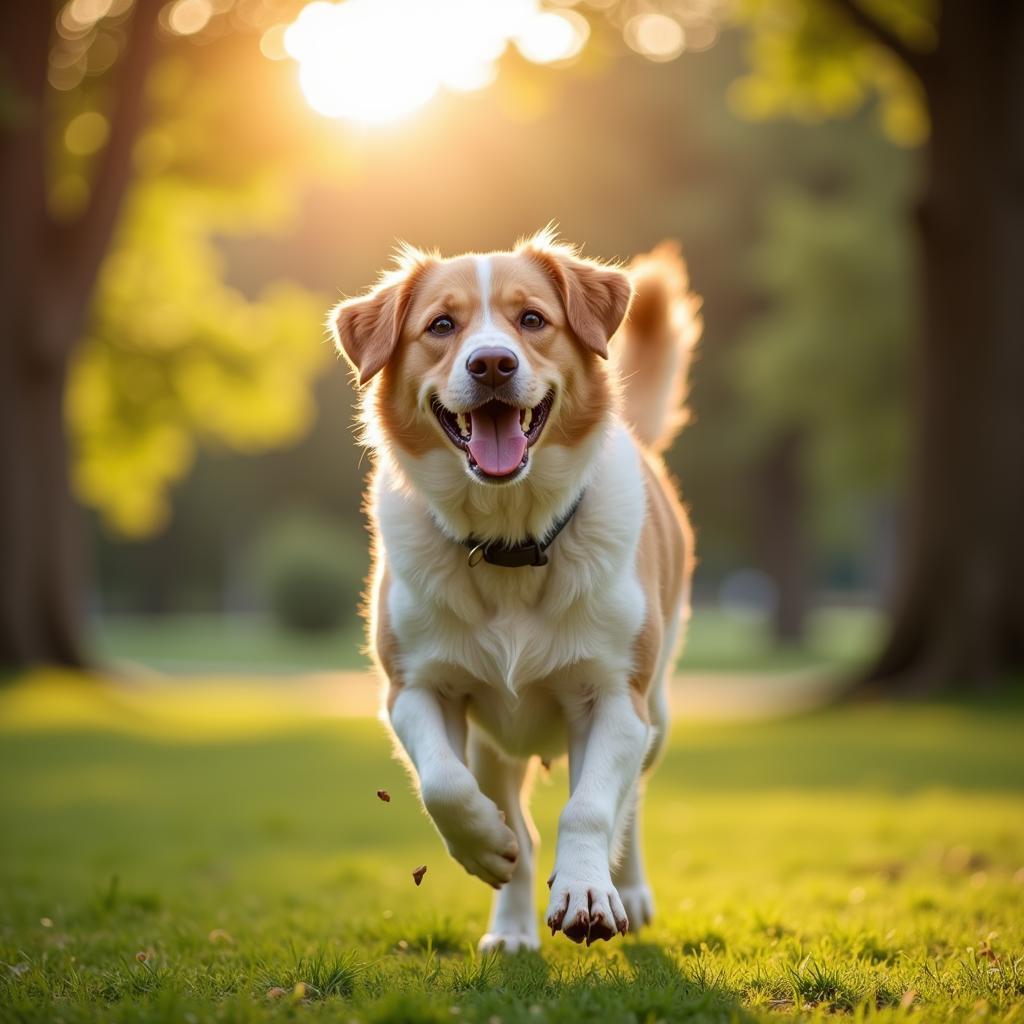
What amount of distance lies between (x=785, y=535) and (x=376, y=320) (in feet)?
97.5

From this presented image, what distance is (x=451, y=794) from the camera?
14.5 ft

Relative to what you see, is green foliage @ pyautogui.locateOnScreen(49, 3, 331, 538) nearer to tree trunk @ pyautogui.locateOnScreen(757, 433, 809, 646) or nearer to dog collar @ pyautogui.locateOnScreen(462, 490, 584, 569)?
tree trunk @ pyautogui.locateOnScreen(757, 433, 809, 646)

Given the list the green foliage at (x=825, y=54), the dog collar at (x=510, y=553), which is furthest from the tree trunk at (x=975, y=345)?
the dog collar at (x=510, y=553)

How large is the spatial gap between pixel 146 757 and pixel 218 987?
1013 centimetres

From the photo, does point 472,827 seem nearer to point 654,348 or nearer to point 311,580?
point 654,348

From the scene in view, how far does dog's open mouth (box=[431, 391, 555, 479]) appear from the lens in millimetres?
A: 4629

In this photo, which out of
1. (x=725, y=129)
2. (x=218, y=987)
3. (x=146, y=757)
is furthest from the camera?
(x=725, y=129)

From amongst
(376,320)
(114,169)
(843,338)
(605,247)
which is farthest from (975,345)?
(605,247)

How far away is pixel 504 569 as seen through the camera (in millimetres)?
4781

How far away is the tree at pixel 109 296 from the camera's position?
17.1m

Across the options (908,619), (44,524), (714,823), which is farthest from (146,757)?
(908,619)

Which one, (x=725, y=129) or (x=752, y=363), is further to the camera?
(x=725, y=129)

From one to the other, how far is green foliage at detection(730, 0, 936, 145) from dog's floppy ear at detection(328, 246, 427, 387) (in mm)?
12633

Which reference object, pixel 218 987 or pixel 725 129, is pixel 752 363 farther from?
pixel 218 987
